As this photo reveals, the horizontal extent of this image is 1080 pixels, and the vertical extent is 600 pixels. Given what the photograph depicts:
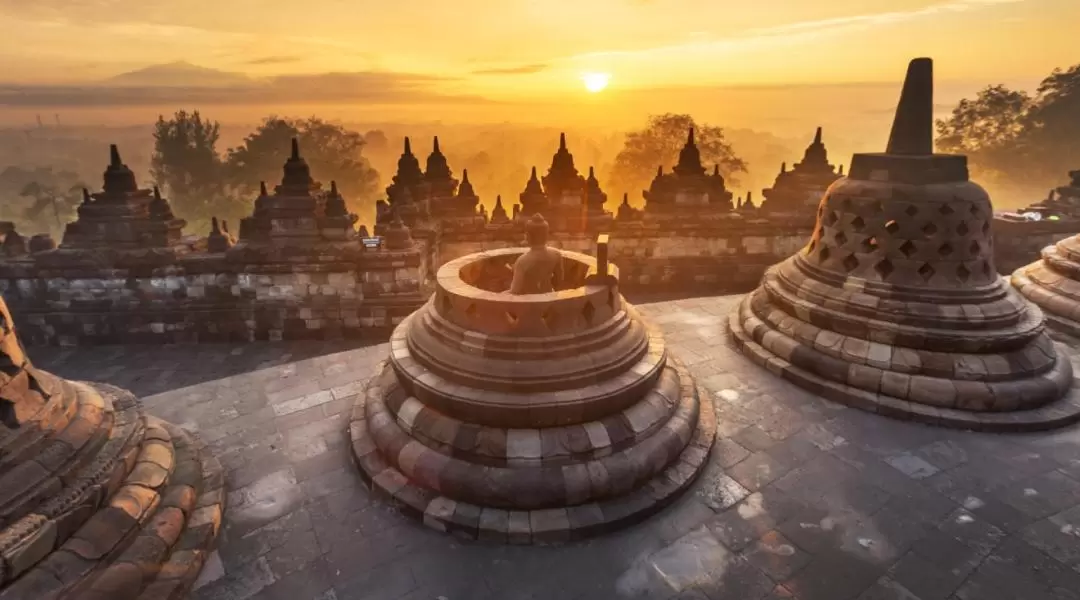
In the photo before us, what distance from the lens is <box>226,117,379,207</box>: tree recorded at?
45969 mm

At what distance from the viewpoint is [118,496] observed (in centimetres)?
443

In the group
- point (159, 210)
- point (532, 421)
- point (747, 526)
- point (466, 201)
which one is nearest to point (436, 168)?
point (466, 201)

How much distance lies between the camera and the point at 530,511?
4.95 m

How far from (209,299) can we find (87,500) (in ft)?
37.2

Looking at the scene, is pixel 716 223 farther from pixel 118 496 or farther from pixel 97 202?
pixel 97 202

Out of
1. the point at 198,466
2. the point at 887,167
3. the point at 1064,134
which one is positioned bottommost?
the point at 198,466

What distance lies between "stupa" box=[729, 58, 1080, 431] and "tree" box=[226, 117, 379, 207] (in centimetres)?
4618

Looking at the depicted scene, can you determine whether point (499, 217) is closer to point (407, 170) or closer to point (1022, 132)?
point (407, 170)

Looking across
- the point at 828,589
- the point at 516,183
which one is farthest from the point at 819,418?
the point at 516,183

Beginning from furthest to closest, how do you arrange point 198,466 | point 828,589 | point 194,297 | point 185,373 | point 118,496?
point 194,297 < point 185,373 < point 198,466 < point 118,496 < point 828,589

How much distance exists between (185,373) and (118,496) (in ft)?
31.7

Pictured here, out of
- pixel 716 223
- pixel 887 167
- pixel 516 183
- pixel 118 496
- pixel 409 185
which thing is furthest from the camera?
pixel 516 183

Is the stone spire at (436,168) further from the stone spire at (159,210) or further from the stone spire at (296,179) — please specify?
the stone spire at (159,210)

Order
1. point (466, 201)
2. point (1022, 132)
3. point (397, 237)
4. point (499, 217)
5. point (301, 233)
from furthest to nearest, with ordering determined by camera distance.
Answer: point (1022, 132)
point (499, 217)
point (466, 201)
point (301, 233)
point (397, 237)
